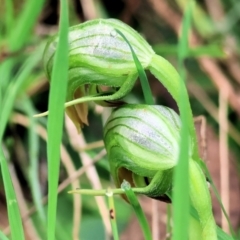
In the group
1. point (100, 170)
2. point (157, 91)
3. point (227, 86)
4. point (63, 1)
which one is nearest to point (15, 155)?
point (100, 170)

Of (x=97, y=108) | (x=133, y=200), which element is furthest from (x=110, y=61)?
(x=97, y=108)

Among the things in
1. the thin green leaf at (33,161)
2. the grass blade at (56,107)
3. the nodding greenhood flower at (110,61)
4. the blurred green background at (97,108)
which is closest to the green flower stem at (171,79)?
the nodding greenhood flower at (110,61)

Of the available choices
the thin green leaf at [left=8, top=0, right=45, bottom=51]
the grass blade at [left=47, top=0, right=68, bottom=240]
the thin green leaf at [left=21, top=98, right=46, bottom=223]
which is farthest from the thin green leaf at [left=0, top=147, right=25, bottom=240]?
the thin green leaf at [left=8, top=0, right=45, bottom=51]

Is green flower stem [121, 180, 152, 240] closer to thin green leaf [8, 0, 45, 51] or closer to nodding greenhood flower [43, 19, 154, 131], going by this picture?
nodding greenhood flower [43, 19, 154, 131]

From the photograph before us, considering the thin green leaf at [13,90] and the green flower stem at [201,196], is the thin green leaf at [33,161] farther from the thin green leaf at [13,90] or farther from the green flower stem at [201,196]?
the green flower stem at [201,196]

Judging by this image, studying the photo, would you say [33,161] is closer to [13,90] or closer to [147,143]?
[13,90]

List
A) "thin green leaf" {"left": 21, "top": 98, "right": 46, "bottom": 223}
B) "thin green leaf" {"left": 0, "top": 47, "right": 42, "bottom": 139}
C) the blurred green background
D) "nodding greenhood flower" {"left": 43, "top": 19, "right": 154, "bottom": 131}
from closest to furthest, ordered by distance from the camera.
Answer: "nodding greenhood flower" {"left": 43, "top": 19, "right": 154, "bottom": 131}, "thin green leaf" {"left": 0, "top": 47, "right": 42, "bottom": 139}, "thin green leaf" {"left": 21, "top": 98, "right": 46, "bottom": 223}, the blurred green background
